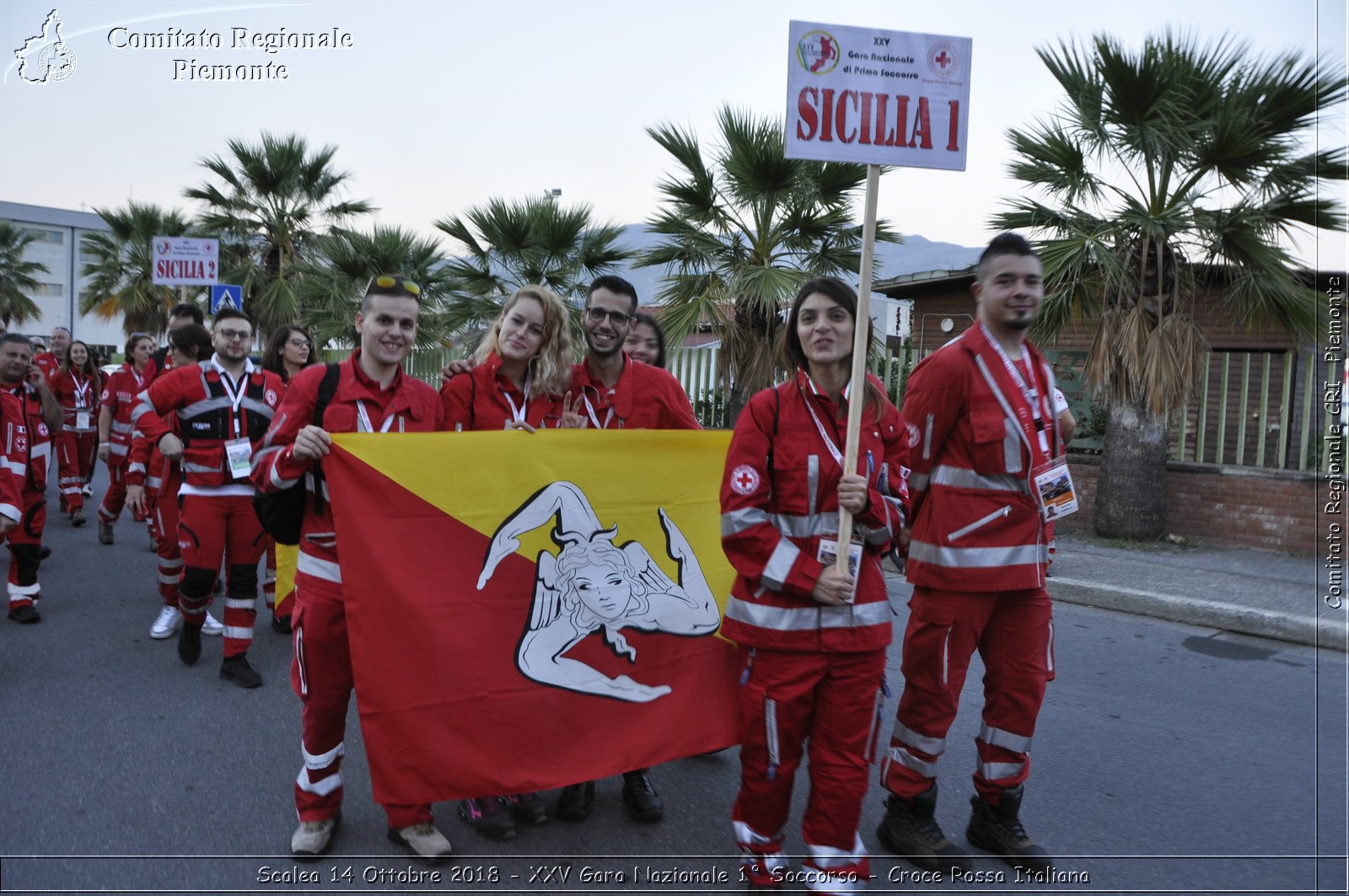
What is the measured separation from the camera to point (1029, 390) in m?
3.60

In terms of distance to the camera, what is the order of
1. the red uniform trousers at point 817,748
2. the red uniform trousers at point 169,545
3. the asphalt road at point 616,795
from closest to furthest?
the red uniform trousers at point 817,748, the asphalt road at point 616,795, the red uniform trousers at point 169,545

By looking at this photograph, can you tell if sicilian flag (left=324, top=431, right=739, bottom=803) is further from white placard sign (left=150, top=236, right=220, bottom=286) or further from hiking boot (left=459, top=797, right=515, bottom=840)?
white placard sign (left=150, top=236, right=220, bottom=286)

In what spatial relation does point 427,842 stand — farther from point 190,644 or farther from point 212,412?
point 212,412

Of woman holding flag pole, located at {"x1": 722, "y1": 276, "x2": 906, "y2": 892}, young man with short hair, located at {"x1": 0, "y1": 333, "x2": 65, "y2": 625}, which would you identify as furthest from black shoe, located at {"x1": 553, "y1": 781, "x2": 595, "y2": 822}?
young man with short hair, located at {"x1": 0, "y1": 333, "x2": 65, "y2": 625}

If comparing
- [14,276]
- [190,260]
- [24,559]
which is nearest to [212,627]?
[24,559]

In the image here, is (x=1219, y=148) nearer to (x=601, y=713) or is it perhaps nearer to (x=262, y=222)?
(x=601, y=713)

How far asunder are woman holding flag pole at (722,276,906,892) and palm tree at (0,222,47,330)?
5521 centimetres

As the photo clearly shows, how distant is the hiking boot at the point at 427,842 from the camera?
351cm

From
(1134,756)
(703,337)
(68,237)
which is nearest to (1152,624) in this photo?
(1134,756)

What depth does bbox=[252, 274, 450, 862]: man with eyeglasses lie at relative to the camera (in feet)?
11.6

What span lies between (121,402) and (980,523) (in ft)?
32.4

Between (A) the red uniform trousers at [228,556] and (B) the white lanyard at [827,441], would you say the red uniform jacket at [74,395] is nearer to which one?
Answer: (A) the red uniform trousers at [228,556]

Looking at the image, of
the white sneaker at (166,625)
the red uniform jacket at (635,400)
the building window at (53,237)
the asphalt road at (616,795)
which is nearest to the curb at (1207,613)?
the asphalt road at (616,795)

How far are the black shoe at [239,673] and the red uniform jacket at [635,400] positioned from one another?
269 cm
